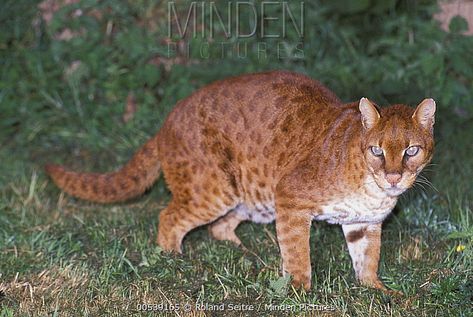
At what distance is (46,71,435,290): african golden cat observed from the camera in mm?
5012

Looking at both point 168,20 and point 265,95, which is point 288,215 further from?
point 168,20

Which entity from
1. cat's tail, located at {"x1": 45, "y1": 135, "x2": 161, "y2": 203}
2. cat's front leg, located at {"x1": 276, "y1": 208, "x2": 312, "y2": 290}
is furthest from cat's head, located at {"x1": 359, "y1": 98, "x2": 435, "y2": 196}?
cat's tail, located at {"x1": 45, "y1": 135, "x2": 161, "y2": 203}

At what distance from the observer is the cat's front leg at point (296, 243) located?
5.30 meters

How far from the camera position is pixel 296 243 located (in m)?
5.32

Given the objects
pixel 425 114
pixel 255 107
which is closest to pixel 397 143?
pixel 425 114

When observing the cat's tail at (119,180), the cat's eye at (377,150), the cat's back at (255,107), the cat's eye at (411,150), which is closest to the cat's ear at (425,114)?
the cat's eye at (411,150)

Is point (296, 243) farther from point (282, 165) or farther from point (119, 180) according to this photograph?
point (119, 180)

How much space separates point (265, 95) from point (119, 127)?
Result: 268 cm

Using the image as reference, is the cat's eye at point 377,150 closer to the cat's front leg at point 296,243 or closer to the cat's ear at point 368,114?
the cat's ear at point 368,114

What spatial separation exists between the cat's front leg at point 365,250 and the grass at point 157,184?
3.7 inches

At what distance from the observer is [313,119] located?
5.57m

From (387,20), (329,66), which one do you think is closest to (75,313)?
(329,66)

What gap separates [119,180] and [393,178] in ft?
7.03

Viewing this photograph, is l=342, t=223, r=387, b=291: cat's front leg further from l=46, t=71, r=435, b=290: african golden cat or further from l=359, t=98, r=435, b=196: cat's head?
l=359, t=98, r=435, b=196: cat's head
